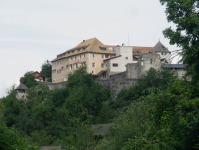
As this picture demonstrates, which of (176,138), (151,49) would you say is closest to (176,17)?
(176,138)

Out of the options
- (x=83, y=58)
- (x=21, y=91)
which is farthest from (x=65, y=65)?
(x=21, y=91)

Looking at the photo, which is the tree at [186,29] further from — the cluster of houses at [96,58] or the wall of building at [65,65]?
the wall of building at [65,65]

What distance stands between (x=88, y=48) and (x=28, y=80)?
58.2 ft

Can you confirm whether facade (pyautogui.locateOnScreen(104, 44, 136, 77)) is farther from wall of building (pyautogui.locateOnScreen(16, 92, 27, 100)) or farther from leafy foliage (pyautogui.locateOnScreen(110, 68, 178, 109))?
wall of building (pyautogui.locateOnScreen(16, 92, 27, 100))

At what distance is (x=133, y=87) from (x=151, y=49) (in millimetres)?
33135

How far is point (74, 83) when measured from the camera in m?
70.8

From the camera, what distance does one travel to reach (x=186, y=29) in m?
19.5

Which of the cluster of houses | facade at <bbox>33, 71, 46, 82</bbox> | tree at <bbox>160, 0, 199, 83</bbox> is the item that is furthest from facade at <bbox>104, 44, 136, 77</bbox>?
tree at <bbox>160, 0, 199, 83</bbox>

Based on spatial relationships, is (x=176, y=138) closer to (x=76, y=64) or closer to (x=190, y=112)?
(x=190, y=112)

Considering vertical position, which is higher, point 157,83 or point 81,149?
point 157,83

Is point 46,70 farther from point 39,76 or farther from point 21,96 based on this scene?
point 21,96

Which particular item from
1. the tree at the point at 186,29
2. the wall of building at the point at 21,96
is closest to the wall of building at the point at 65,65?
the wall of building at the point at 21,96

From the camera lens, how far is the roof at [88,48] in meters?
81.6

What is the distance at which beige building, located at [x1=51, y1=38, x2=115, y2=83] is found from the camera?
7925cm
